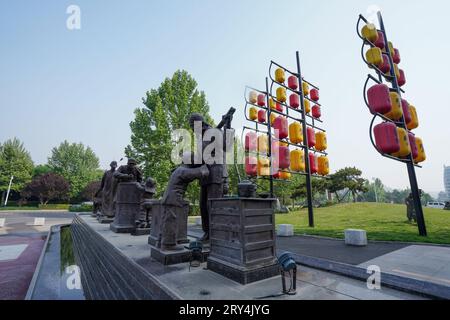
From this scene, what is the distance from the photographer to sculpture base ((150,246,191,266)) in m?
3.83

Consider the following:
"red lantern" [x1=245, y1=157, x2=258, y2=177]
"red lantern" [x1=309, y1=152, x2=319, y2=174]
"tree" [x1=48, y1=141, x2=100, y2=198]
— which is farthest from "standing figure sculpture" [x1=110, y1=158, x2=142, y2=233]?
"tree" [x1=48, y1=141, x2=100, y2=198]

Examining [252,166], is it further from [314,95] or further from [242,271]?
[242,271]

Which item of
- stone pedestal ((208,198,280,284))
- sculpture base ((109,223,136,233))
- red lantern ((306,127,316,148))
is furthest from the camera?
red lantern ((306,127,316,148))

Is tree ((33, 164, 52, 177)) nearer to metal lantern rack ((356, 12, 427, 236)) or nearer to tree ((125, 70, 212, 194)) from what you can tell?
tree ((125, 70, 212, 194))

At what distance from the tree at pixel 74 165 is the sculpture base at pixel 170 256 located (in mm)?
48323

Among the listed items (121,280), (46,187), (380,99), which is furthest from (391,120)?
(46,187)

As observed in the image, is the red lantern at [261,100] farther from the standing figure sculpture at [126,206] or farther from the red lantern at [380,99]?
the standing figure sculpture at [126,206]

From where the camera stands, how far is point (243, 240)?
314 centimetres

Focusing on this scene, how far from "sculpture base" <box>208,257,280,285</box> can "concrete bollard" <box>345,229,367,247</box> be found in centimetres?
520

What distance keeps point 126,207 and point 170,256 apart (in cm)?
498

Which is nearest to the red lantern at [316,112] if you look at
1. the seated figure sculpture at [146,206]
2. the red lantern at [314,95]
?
the red lantern at [314,95]

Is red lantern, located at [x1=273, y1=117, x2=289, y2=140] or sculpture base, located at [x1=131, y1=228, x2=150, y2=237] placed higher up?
red lantern, located at [x1=273, y1=117, x2=289, y2=140]

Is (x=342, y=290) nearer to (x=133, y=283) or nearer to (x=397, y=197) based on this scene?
(x=133, y=283)
